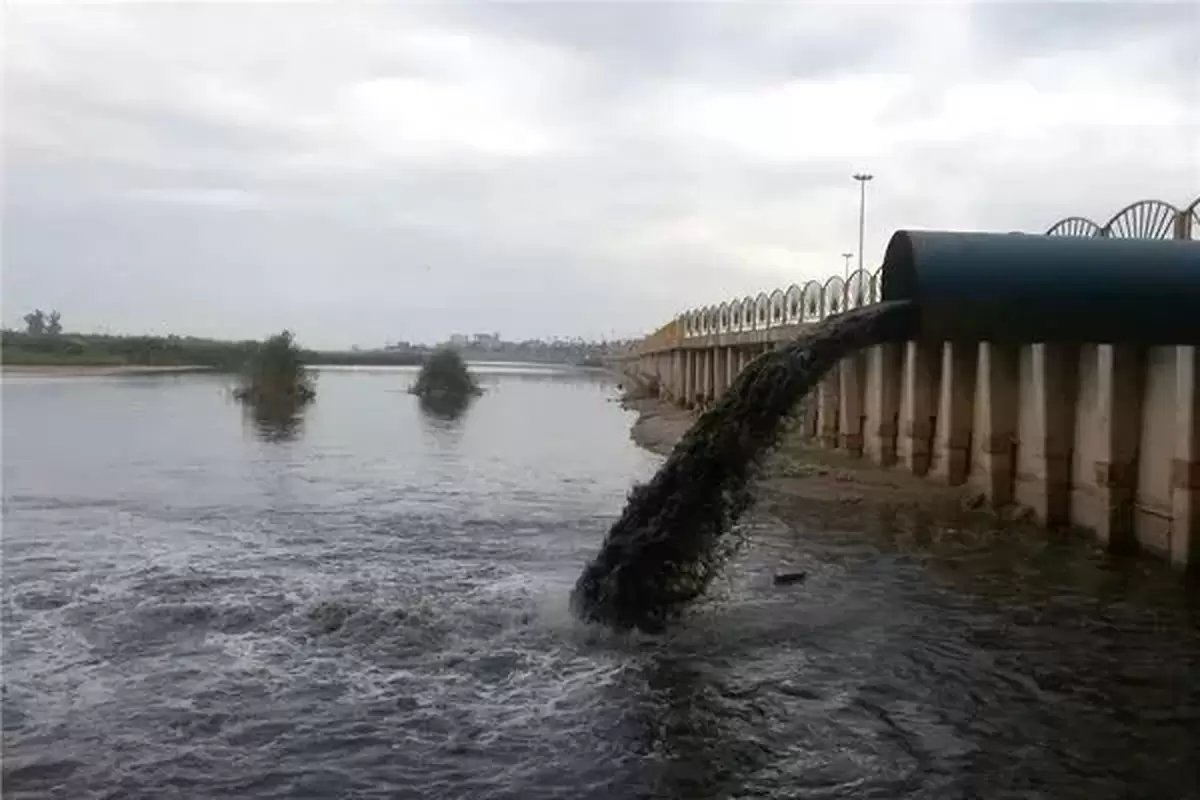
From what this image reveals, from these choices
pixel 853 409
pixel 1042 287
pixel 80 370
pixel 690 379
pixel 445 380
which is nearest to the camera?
pixel 1042 287

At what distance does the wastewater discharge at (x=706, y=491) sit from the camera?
11.2 m

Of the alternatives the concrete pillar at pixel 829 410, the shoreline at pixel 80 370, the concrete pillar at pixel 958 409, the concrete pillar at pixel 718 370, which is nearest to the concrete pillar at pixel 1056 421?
the concrete pillar at pixel 958 409

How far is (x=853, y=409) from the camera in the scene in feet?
84.5

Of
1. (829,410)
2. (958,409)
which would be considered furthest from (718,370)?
(958,409)

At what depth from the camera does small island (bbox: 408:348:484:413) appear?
64750 mm

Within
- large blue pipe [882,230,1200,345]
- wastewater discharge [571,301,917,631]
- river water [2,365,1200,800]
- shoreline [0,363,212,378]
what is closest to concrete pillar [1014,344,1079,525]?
river water [2,365,1200,800]

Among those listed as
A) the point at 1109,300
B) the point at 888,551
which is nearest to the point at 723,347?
the point at 888,551

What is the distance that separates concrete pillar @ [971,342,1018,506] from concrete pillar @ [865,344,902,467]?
15.1ft

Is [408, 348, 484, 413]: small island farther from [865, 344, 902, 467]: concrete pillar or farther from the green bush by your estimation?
[865, 344, 902, 467]: concrete pillar

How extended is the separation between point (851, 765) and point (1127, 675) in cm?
330

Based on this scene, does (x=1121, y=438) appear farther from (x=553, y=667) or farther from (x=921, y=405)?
(x=553, y=667)

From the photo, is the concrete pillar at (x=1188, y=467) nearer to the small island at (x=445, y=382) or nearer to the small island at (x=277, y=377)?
the small island at (x=277, y=377)

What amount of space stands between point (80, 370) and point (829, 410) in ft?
299

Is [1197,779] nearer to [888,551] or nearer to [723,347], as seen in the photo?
[888,551]
